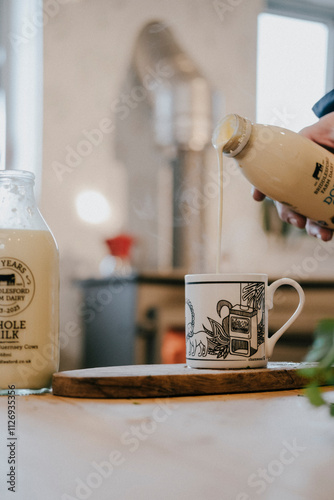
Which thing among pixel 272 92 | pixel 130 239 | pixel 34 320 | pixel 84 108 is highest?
pixel 272 92

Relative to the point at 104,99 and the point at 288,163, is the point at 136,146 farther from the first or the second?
the point at 288,163

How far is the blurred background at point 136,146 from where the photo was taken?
2.39m

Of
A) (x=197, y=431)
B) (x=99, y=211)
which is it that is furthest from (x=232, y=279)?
(x=99, y=211)

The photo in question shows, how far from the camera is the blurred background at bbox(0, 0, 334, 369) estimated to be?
2.39 meters

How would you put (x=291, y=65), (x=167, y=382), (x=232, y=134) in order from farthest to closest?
1. (x=291, y=65)
2. (x=232, y=134)
3. (x=167, y=382)

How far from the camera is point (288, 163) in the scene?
0.85 metres

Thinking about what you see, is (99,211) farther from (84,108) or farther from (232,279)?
(232,279)

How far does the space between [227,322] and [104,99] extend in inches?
79.7

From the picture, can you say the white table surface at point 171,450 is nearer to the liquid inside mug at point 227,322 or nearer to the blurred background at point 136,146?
the liquid inside mug at point 227,322

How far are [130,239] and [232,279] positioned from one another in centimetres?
170

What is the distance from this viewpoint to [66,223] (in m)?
2.49

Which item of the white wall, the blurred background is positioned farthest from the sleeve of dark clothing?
the white wall

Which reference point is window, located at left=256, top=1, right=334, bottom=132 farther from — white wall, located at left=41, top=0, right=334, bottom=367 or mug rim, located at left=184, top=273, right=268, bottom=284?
mug rim, located at left=184, top=273, right=268, bottom=284

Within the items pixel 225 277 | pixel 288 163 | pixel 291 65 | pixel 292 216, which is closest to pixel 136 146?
pixel 291 65
